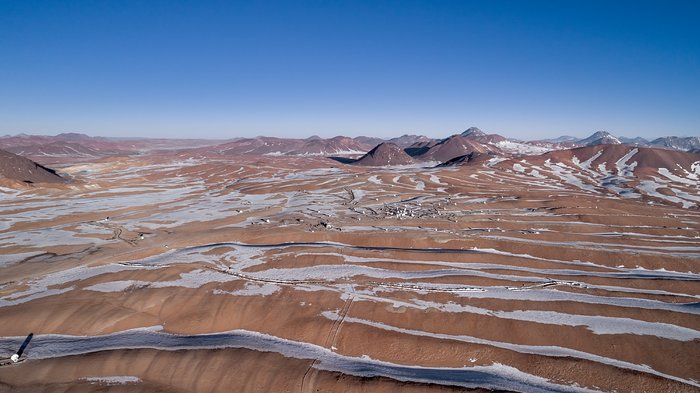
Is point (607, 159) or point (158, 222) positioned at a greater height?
point (607, 159)

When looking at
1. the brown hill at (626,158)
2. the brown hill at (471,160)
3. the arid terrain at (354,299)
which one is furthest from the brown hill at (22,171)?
the brown hill at (626,158)

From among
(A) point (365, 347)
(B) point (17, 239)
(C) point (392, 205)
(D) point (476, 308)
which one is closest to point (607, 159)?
(C) point (392, 205)

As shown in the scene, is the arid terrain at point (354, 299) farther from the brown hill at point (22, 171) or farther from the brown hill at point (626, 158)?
the brown hill at point (626, 158)

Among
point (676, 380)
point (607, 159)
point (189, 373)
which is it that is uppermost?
point (607, 159)

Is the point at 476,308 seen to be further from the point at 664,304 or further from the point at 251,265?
the point at 251,265

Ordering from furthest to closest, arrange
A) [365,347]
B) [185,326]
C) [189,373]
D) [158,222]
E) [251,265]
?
[158,222]
[251,265]
[185,326]
[365,347]
[189,373]

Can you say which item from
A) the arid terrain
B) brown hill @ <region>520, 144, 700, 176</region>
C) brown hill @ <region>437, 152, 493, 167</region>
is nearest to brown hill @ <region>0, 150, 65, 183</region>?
the arid terrain

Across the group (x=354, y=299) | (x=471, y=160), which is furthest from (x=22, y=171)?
(x=471, y=160)
